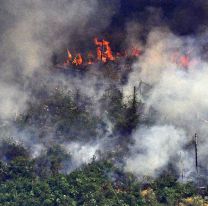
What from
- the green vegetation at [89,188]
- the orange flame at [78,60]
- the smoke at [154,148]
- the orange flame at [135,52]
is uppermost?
the orange flame at [135,52]

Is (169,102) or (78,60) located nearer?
(169,102)

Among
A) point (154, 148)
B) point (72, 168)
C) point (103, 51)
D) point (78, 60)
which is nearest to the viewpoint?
point (72, 168)

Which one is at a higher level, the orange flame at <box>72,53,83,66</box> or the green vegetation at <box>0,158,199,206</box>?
the orange flame at <box>72,53,83,66</box>

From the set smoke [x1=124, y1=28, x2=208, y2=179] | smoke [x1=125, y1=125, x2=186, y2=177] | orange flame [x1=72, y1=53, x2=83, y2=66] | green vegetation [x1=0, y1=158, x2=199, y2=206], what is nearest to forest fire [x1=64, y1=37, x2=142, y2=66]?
orange flame [x1=72, y1=53, x2=83, y2=66]

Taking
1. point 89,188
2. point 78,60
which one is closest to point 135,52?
point 78,60

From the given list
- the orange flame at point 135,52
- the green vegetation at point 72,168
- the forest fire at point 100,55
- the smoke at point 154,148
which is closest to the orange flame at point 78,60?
the forest fire at point 100,55

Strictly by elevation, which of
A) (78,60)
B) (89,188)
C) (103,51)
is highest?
(103,51)

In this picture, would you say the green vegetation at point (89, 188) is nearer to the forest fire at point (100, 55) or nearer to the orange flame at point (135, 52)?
the forest fire at point (100, 55)

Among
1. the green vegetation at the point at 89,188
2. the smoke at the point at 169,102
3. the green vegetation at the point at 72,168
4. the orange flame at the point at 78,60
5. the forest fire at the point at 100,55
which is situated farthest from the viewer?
the forest fire at the point at 100,55

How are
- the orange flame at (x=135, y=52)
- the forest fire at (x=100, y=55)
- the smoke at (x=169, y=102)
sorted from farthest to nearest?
the forest fire at (x=100, y=55) < the orange flame at (x=135, y=52) < the smoke at (x=169, y=102)

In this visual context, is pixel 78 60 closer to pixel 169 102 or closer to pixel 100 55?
pixel 100 55

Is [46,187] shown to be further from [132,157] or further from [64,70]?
[64,70]

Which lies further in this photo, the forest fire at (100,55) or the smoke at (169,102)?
the forest fire at (100,55)

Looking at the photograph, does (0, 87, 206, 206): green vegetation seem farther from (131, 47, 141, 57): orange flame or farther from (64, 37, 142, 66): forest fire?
(131, 47, 141, 57): orange flame
